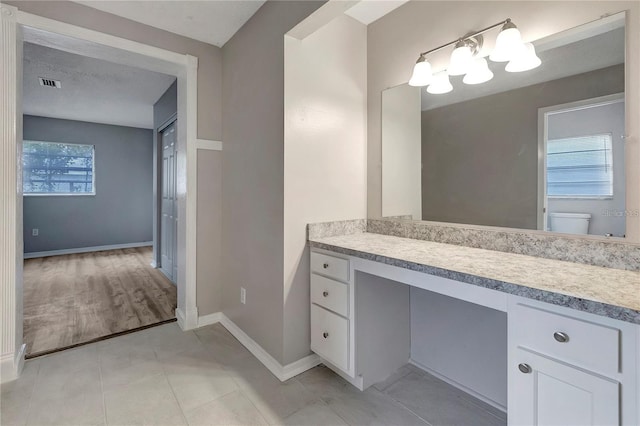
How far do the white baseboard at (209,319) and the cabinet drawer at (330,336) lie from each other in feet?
3.79

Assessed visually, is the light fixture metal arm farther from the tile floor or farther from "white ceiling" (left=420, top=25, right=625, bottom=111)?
the tile floor

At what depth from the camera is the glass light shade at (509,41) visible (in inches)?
53.8

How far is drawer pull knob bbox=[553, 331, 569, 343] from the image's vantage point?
89 centimetres

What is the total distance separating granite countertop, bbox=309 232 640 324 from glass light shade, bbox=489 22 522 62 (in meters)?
0.96

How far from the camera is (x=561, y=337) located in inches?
35.4

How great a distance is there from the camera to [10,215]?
1773 mm

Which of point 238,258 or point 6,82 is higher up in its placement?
point 6,82

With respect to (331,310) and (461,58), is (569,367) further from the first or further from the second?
(461,58)

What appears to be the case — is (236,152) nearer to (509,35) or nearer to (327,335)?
(327,335)

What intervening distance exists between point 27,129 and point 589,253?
7.55m

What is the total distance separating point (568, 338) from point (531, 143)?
968 millimetres

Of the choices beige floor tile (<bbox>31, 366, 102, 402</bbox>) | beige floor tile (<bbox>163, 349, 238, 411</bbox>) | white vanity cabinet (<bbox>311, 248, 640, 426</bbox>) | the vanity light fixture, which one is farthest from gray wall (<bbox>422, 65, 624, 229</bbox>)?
beige floor tile (<bbox>31, 366, 102, 402</bbox>)

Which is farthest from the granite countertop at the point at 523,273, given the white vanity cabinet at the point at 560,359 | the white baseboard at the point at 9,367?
the white baseboard at the point at 9,367

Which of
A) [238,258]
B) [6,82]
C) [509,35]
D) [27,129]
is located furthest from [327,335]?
[27,129]
